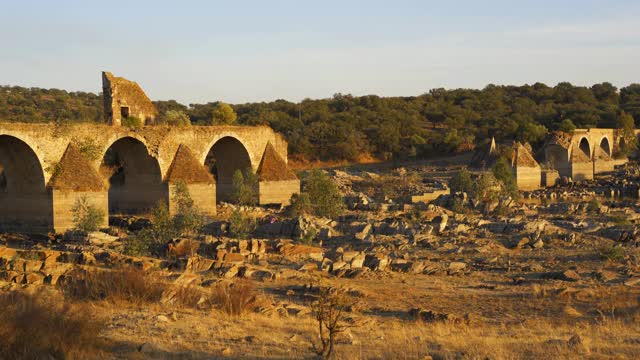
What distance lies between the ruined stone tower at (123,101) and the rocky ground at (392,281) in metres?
5.24

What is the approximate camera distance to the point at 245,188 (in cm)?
2731

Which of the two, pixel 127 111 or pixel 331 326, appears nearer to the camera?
pixel 331 326

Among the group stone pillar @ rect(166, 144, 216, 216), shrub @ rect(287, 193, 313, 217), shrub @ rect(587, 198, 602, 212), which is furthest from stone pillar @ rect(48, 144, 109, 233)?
shrub @ rect(587, 198, 602, 212)

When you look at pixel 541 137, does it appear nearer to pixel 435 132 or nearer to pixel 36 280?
pixel 435 132

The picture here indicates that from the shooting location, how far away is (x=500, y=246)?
18625mm

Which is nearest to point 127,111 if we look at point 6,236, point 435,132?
point 6,236

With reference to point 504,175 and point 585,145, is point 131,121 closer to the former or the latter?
point 504,175

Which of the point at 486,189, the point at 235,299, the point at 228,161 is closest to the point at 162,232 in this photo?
the point at 235,299

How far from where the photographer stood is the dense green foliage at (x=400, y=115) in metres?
55.2

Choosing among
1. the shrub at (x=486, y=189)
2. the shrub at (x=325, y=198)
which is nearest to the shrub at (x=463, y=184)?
the shrub at (x=486, y=189)

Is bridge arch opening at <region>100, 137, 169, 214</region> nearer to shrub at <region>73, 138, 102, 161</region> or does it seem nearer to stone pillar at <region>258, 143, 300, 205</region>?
shrub at <region>73, 138, 102, 161</region>

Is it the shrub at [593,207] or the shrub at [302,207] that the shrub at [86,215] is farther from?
the shrub at [593,207]

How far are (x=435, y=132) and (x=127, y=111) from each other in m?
40.7

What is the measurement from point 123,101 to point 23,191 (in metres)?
6.66
